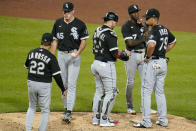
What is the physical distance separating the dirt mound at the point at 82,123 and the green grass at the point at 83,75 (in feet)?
1.58

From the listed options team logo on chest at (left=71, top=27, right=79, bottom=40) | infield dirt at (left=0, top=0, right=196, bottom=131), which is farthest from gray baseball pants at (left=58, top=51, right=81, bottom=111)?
Answer: infield dirt at (left=0, top=0, right=196, bottom=131)

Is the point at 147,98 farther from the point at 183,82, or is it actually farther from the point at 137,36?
the point at 183,82

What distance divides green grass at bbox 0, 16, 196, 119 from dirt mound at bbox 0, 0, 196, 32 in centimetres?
140

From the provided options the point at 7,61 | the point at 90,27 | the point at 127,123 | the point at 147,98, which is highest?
the point at 90,27

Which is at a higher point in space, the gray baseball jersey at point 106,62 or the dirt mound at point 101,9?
the dirt mound at point 101,9

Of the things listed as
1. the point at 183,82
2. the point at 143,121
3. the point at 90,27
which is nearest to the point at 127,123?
the point at 143,121

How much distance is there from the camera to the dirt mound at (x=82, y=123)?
280 inches

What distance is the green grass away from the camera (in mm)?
8789

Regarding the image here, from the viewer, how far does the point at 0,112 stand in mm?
8086

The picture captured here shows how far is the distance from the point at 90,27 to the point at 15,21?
326 centimetres

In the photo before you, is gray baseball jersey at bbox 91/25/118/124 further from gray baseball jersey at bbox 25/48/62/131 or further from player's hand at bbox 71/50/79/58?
gray baseball jersey at bbox 25/48/62/131

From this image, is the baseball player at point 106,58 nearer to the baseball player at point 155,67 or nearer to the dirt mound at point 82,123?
the dirt mound at point 82,123

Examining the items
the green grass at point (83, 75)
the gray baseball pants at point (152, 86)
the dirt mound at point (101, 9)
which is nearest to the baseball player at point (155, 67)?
the gray baseball pants at point (152, 86)

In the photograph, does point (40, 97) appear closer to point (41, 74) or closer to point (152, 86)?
point (41, 74)
